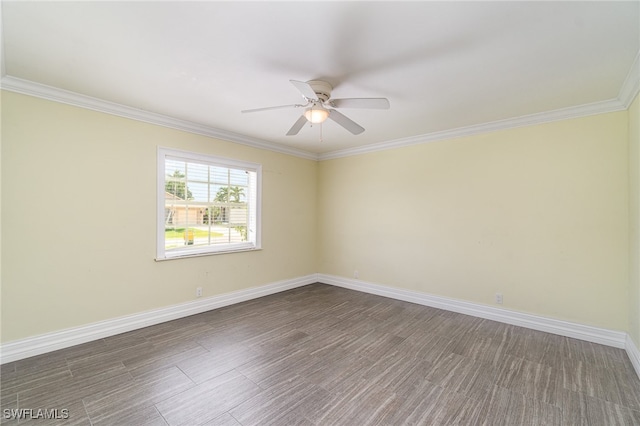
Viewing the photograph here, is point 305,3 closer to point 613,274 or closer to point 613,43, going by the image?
point 613,43

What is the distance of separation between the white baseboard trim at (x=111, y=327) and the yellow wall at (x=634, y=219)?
4462mm

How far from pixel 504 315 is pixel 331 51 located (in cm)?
378

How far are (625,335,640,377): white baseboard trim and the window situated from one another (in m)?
4.50

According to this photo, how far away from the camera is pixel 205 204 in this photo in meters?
4.05

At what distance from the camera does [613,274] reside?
118 inches

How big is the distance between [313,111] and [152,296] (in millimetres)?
2988

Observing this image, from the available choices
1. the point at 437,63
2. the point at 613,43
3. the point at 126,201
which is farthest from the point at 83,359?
the point at 613,43

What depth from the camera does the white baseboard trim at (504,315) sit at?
2999 mm

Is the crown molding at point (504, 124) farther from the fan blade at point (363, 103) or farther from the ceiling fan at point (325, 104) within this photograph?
the fan blade at point (363, 103)

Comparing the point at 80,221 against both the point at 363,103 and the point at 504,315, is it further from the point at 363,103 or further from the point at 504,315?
the point at 504,315

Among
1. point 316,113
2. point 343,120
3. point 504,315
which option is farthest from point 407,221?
point 316,113

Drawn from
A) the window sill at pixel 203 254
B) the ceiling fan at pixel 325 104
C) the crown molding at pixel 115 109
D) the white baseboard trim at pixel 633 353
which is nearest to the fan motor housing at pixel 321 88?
the ceiling fan at pixel 325 104

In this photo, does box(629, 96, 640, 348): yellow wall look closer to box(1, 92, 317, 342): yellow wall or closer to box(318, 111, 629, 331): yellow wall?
box(318, 111, 629, 331): yellow wall

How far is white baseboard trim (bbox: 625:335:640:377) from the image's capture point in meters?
2.44
